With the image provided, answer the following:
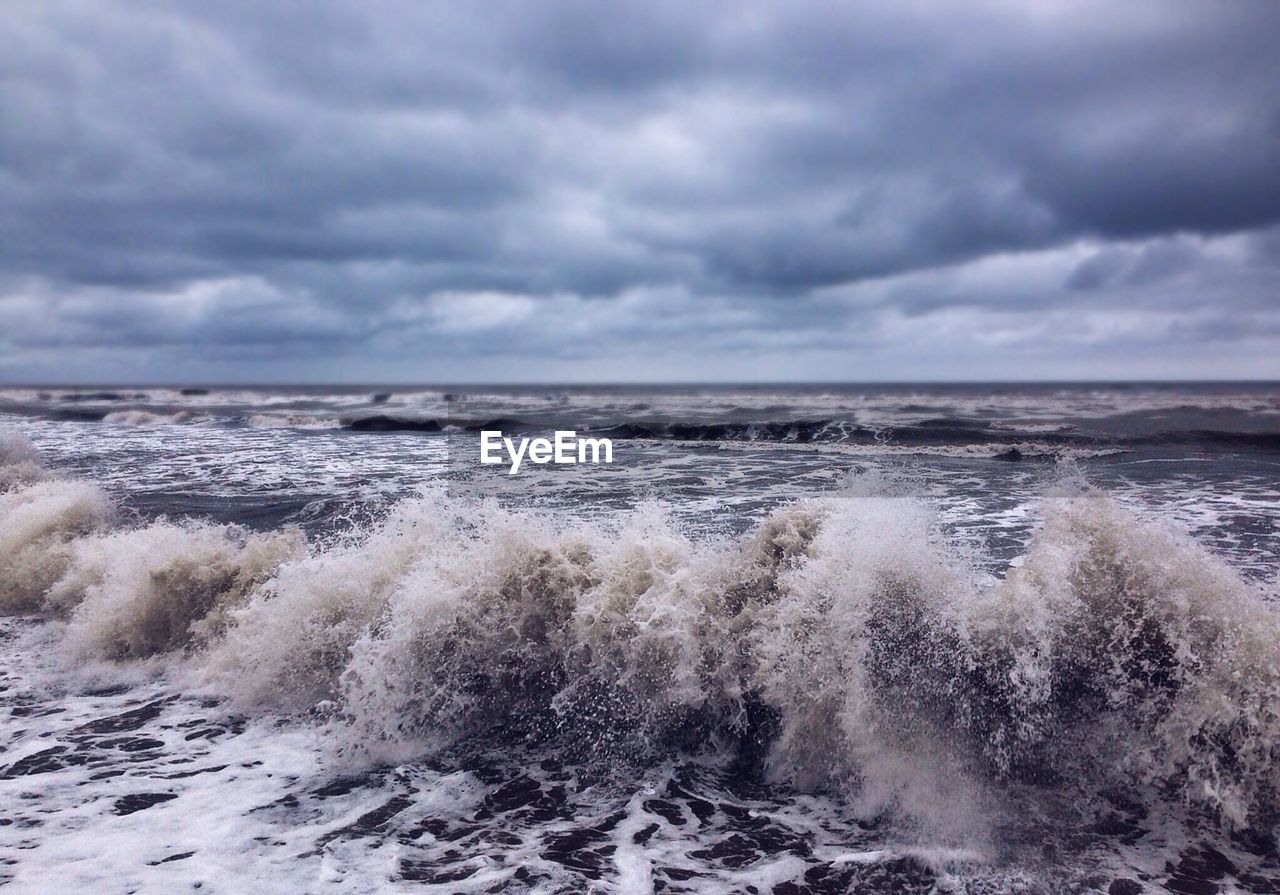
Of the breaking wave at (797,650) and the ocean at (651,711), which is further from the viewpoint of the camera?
the breaking wave at (797,650)

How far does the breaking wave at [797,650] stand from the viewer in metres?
4.46

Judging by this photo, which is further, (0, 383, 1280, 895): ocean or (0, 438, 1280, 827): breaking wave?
(0, 438, 1280, 827): breaking wave

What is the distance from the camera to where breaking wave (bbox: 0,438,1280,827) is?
14.6 feet

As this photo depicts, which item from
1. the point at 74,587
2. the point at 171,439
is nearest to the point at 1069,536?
the point at 74,587

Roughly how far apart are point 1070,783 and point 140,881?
4.72 metres

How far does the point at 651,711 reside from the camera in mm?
5191

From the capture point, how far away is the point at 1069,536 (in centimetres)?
538

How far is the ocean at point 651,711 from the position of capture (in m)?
3.94

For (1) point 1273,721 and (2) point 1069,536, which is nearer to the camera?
(1) point 1273,721

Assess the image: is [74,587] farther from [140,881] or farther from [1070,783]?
[1070,783]

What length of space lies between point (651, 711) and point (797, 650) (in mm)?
1015

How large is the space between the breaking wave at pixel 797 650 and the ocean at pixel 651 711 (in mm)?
19

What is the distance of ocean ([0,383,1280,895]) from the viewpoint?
3.94 meters

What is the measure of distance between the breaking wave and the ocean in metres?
0.02
